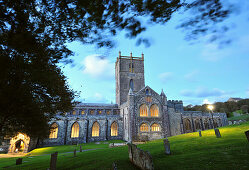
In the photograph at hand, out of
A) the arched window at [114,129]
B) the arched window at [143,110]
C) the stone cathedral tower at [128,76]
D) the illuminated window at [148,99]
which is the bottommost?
the arched window at [114,129]

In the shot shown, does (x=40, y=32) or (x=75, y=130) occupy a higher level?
(x=40, y=32)

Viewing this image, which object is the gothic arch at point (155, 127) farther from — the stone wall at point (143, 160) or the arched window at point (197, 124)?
the stone wall at point (143, 160)

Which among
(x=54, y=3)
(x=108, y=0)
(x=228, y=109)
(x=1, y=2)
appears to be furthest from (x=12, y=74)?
(x=228, y=109)

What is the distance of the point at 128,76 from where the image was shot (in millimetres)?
42594

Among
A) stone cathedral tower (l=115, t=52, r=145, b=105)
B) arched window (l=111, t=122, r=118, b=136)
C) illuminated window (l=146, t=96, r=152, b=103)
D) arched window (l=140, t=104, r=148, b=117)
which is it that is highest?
stone cathedral tower (l=115, t=52, r=145, b=105)

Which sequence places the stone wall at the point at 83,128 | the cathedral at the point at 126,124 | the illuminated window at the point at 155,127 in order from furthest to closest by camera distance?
the illuminated window at the point at 155,127, the stone wall at the point at 83,128, the cathedral at the point at 126,124

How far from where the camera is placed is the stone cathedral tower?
1602 inches

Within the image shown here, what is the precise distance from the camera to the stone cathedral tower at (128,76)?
40688mm

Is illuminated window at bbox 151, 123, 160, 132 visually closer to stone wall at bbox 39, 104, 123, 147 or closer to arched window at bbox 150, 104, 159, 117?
arched window at bbox 150, 104, 159, 117

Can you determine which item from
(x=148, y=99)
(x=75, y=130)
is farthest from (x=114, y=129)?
(x=148, y=99)

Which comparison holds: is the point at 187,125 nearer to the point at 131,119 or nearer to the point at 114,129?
the point at 131,119

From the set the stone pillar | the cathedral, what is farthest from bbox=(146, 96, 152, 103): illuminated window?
the stone pillar

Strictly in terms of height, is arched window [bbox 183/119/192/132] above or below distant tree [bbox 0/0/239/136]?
below

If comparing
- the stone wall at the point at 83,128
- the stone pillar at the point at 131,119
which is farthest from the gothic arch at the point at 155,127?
the stone wall at the point at 83,128
